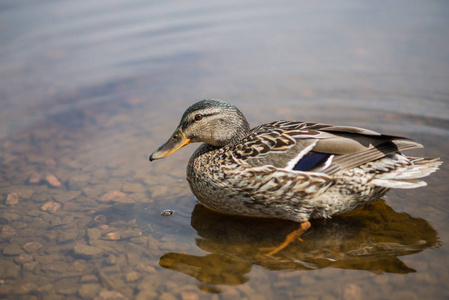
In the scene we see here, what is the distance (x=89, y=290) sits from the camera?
4.79m

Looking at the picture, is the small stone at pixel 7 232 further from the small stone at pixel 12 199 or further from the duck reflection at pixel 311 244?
the duck reflection at pixel 311 244

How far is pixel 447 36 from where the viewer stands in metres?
9.12

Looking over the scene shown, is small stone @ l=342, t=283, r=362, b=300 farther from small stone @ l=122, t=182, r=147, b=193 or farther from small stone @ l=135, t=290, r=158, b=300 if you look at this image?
small stone @ l=122, t=182, r=147, b=193

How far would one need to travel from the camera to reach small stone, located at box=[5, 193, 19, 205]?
245 inches

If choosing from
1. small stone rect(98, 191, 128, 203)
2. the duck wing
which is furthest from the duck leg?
small stone rect(98, 191, 128, 203)

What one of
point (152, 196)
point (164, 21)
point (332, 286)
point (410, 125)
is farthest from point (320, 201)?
point (164, 21)

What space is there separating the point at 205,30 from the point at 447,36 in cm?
495

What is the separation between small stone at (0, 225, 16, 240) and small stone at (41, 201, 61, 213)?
488 mm

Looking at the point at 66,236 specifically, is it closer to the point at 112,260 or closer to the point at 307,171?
the point at 112,260

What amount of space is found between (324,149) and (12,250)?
146 inches

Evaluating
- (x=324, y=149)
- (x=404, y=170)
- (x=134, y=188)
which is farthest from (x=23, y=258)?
(x=404, y=170)

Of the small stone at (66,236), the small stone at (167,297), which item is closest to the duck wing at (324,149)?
the small stone at (167,297)

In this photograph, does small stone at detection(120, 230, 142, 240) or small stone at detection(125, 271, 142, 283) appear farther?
small stone at detection(120, 230, 142, 240)

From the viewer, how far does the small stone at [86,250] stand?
17.3 feet
